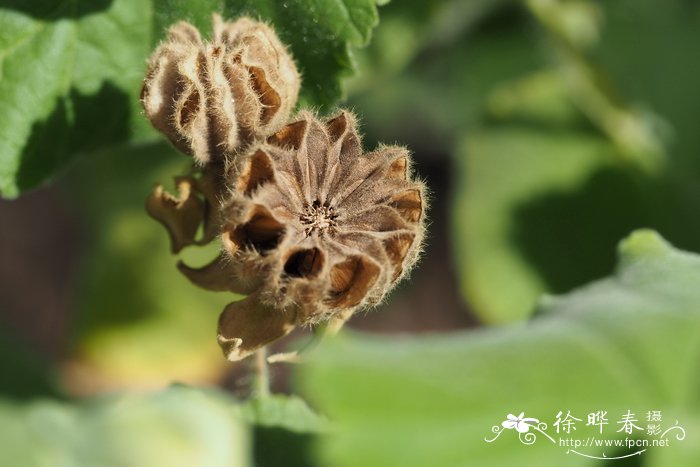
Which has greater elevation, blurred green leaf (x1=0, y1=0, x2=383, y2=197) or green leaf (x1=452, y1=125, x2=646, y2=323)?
green leaf (x1=452, y1=125, x2=646, y2=323)

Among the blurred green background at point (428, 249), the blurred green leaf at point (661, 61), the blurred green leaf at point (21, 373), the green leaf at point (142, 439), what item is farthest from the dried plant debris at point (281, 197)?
the blurred green leaf at point (661, 61)

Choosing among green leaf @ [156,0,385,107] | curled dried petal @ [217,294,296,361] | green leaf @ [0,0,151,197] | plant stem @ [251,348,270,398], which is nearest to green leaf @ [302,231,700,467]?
curled dried petal @ [217,294,296,361]

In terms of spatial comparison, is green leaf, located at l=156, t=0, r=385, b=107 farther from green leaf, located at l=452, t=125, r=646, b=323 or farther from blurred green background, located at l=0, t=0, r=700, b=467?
green leaf, located at l=452, t=125, r=646, b=323

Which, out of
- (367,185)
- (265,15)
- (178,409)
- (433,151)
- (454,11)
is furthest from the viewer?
(433,151)

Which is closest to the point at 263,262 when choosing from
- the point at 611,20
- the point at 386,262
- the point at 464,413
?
the point at 386,262

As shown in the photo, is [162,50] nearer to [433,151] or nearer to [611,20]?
[611,20]
